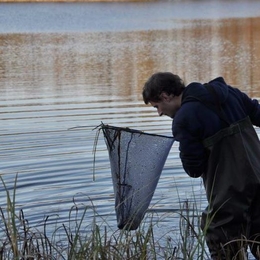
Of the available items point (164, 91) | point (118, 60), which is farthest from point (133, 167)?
point (118, 60)

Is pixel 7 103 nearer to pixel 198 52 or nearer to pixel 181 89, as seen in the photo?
pixel 181 89

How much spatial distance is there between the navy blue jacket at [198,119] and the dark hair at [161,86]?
3.0 inches

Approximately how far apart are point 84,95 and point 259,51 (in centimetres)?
1133

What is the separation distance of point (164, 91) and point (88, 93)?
11097mm

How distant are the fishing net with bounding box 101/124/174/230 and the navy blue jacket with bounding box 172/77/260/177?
18.8 inches

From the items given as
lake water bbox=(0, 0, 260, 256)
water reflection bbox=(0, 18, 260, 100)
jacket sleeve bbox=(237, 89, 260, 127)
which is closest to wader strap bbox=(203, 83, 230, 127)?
jacket sleeve bbox=(237, 89, 260, 127)

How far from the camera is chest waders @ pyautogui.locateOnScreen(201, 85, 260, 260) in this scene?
5250 millimetres

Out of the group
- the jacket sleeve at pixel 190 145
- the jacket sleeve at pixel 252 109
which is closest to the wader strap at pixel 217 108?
the jacket sleeve at pixel 190 145

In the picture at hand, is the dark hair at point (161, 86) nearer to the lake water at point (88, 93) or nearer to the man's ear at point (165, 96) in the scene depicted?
the man's ear at point (165, 96)

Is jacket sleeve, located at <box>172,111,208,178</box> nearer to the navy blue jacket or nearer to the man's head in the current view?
the navy blue jacket

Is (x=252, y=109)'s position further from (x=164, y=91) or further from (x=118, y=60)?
(x=118, y=60)

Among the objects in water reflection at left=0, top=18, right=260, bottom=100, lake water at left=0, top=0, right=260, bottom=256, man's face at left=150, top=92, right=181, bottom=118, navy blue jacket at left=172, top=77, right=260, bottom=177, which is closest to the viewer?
navy blue jacket at left=172, top=77, right=260, bottom=177

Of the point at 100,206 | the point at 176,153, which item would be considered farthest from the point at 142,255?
the point at 176,153

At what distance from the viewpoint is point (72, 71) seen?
2062cm
